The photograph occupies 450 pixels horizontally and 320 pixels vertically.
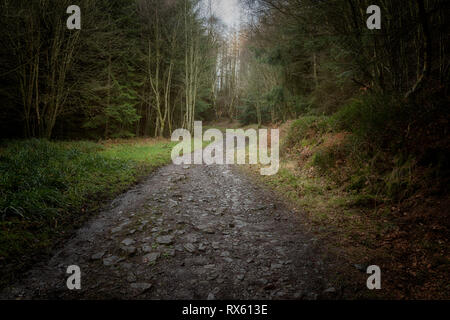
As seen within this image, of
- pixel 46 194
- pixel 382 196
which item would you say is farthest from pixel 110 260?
pixel 382 196

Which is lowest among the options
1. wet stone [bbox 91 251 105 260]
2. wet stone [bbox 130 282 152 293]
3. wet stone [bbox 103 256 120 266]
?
wet stone [bbox 130 282 152 293]

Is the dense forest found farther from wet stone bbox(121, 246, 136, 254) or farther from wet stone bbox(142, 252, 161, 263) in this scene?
wet stone bbox(142, 252, 161, 263)

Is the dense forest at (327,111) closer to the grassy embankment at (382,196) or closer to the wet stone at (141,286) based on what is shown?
the grassy embankment at (382,196)

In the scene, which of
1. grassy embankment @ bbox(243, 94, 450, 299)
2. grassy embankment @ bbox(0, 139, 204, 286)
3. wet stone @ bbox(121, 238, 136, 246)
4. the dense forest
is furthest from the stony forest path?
the dense forest

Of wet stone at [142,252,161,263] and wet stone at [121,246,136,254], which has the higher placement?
wet stone at [121,246,136,254]

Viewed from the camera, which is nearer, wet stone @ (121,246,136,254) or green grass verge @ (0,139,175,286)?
green grass verge @ (0,139,175,286)

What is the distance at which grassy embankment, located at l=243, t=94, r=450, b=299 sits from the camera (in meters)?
3.02

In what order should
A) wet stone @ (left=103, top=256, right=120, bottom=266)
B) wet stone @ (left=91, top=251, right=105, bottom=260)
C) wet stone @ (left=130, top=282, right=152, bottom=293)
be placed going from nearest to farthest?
wet stone @ (left=130, top=282, right=152, bottom=293)
wet stone @ (left=103, top=256, right=120, bottom=266)
wet stone @ (left=91, top=251, right=105, bottom=260)

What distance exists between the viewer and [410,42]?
256 inches

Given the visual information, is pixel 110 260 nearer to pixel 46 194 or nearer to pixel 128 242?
pixel 128 242

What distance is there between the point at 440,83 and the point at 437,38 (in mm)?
1629

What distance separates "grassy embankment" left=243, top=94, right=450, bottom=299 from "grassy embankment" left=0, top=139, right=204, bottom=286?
473 cm

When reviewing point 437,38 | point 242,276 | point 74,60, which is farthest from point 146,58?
point 242,276
